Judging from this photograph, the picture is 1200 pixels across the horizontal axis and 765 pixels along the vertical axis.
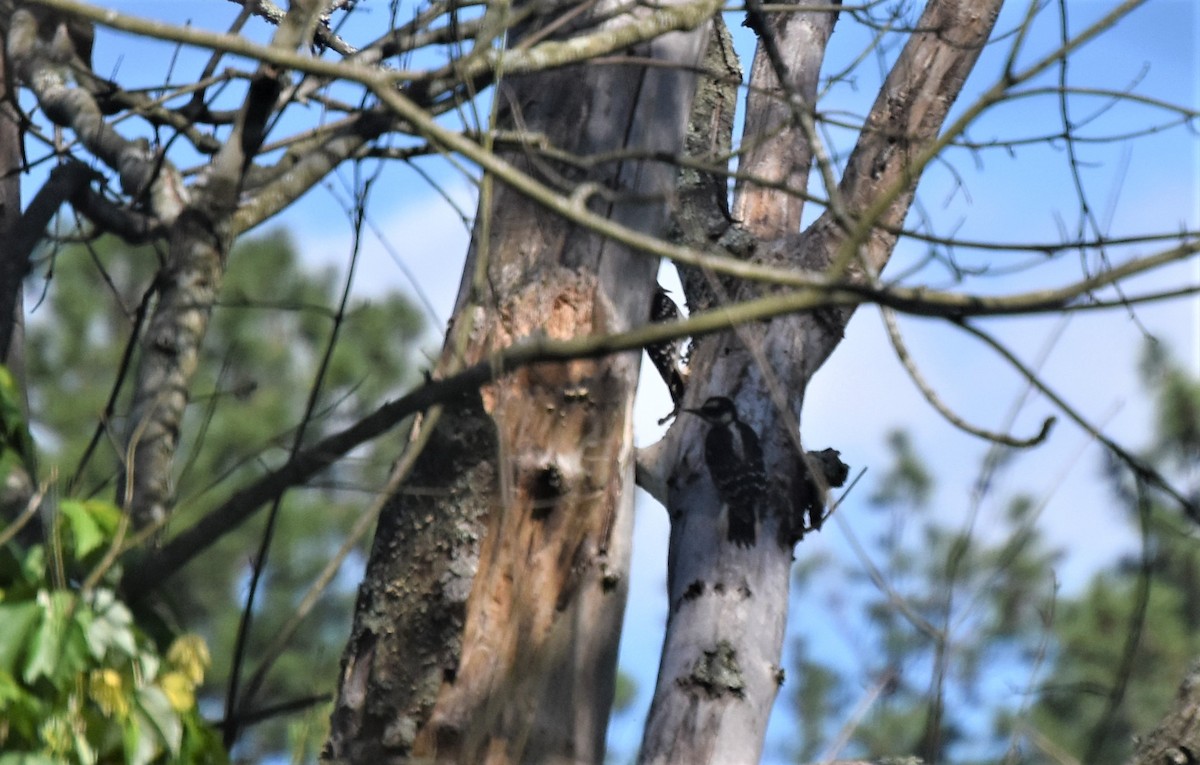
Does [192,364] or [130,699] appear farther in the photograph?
[192,364]

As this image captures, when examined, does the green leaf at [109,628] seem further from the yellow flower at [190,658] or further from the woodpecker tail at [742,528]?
the woodpecker tail at [742,528]

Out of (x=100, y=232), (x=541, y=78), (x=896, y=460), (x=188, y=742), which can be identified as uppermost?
(x=896, y=460)

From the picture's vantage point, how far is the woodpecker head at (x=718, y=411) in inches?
125

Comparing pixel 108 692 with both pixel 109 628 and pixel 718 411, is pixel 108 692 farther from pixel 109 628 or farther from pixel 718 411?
pixel 718 411

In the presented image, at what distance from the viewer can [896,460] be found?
1398 cm

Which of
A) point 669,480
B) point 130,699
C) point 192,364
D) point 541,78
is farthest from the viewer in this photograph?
point 669,480

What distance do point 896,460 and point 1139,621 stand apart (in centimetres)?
1255

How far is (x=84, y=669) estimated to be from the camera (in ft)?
5.19

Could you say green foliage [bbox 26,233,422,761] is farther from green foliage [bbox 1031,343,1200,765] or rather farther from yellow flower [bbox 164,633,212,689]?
yellow flower [bbox 164,633,212,689]

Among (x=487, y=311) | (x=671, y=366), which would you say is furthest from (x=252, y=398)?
(x=487, y=311)

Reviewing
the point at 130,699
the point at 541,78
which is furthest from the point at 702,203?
the point at 130,699

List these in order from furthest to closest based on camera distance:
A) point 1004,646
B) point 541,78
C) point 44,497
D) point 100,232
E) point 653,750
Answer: point 1004,646 < point 653,750 < point 541,78 < point 100,232 < point 44,497


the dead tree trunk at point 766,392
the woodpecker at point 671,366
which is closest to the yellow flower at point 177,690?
the dead tree trunk at point 766,392

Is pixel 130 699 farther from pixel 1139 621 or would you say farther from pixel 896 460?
pixel 896 460
